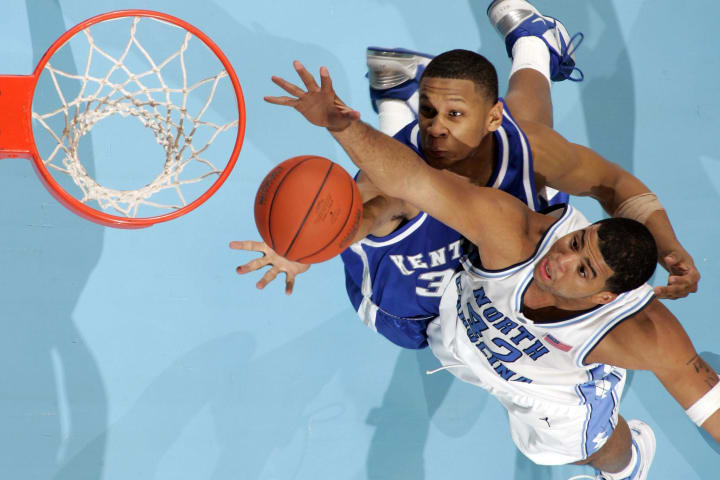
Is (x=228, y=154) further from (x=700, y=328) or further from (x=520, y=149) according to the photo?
(x=700, y=328)

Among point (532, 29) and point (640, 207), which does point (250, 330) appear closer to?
point (640, 207)

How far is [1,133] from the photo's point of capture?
207 centimetres

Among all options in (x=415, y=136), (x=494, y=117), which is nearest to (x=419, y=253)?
(x=415, y=136)

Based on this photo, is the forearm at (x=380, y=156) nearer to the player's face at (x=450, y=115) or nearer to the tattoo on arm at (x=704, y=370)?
the player's face at (x=450, y=115)

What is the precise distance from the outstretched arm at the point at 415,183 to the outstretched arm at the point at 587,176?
Answer: 50 cm

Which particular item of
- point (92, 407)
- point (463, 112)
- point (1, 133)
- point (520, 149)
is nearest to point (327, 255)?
point (463, 112)

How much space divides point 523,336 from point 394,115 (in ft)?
4.15

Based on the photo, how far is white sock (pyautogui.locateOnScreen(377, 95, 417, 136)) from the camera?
9.64 ft

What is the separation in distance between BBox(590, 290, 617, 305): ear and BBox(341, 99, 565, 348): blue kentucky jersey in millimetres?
435

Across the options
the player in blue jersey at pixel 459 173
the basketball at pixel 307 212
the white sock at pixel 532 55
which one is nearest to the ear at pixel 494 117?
the player in blue jersey at pixel 459 173

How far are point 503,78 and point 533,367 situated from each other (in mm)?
1811

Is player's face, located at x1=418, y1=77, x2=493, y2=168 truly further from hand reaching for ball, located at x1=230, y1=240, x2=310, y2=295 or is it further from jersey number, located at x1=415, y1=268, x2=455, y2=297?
hand reaching for ball, located at x1=230, y1=240, x2=310, y2=295

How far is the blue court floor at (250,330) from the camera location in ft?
9.44

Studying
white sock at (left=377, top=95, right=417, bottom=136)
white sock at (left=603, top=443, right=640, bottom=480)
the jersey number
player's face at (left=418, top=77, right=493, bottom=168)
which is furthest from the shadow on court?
white sock at (left=603, top=443, right=640, bottom=480)
